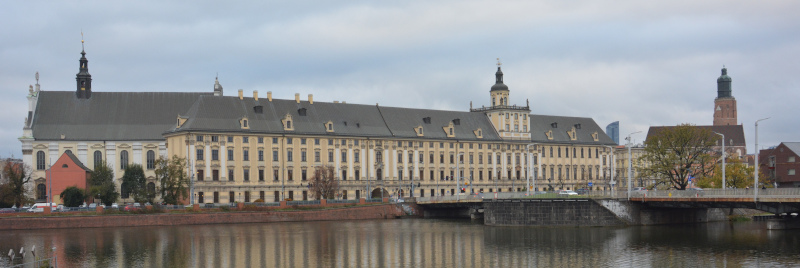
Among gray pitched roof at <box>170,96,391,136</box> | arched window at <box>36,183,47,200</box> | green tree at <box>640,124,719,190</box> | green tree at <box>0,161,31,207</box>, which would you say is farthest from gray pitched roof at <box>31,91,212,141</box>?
green tree at <box>640,124,719,190</box>

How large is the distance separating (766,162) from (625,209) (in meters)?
73.6

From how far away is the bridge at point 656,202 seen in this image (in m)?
77.7

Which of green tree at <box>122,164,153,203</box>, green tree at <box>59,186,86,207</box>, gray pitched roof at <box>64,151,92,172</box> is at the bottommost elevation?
green tree at <box>59,186,86,207</box>

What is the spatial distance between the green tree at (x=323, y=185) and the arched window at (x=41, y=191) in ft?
130

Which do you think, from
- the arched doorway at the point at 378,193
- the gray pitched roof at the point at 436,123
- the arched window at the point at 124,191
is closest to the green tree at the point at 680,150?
the arched doorway at the point at 378,193

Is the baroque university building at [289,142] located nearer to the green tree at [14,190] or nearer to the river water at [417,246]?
the green tree at [14,190]

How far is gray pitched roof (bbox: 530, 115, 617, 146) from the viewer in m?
169

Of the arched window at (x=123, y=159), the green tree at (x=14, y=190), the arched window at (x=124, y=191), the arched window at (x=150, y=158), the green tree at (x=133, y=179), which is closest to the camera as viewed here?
the green tree at (x=14, y=190)

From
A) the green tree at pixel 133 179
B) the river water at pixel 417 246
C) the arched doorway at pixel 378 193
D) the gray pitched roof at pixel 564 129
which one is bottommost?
the river water at pixel 417 246

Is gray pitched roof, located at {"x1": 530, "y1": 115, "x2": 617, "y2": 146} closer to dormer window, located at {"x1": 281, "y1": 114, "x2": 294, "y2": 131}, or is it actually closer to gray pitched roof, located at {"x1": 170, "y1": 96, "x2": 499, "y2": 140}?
gray pitched roof, located at {"x1": 170, "y1": 96, "x2": 499, "y2": 140}

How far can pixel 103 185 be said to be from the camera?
127 meters

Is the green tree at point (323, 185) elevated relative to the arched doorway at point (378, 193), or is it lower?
elevated

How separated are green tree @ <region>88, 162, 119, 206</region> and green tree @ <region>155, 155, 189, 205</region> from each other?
10831 mm

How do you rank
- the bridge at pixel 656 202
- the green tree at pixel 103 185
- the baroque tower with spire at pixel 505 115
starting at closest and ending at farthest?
the bridge at pixel 656 202 → the green tree at pixel 103 185 → the baroque tower with spire at pixel 505 115
